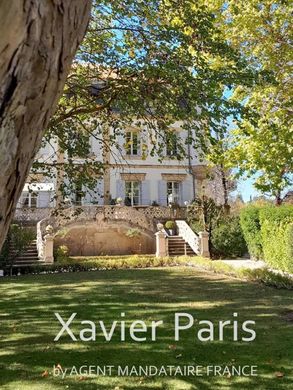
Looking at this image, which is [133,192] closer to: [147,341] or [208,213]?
[208,213]

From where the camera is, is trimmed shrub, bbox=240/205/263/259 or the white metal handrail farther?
the white metal handrail

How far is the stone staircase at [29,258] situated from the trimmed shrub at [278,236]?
10.8 meters

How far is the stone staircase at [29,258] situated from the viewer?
2138 centimetres

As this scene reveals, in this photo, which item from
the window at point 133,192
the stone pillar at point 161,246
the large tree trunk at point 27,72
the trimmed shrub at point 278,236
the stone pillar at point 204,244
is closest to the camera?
the large tree trunk at point 27,72

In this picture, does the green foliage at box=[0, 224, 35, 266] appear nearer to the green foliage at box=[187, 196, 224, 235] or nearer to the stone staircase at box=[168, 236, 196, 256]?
the stone staircase at box=[168, 236, 196, 256]

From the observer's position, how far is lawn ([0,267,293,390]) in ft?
17.4

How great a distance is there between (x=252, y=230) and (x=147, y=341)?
1585 centimetres

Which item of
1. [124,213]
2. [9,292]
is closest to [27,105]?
[9,292]

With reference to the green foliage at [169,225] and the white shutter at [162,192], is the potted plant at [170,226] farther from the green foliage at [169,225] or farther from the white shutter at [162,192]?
the white shutter at [162,192]

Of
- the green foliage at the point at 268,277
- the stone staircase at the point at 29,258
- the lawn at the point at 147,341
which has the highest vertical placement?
the stone staircase at the point at 29,258

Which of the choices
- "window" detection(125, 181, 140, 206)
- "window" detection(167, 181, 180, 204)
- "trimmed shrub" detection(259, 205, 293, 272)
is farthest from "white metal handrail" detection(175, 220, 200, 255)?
"window" detection(167, 181, 180, 204)

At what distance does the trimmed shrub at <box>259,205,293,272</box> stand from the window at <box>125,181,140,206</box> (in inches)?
622

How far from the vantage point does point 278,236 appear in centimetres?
1827

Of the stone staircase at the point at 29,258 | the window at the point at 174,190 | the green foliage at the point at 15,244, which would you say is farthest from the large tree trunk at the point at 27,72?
the window at the point at 174,190
